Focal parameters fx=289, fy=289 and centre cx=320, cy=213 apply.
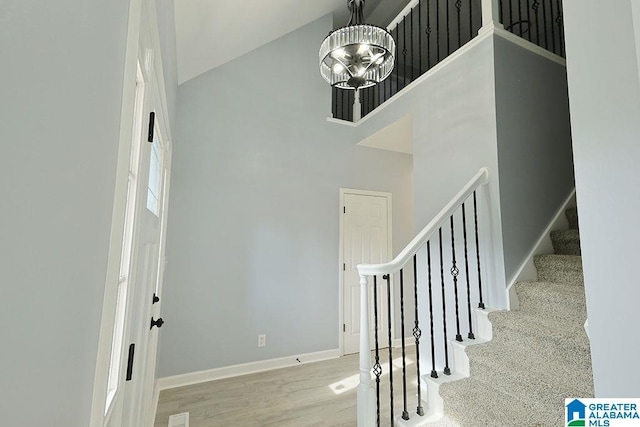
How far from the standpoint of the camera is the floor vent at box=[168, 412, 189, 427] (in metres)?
2.10

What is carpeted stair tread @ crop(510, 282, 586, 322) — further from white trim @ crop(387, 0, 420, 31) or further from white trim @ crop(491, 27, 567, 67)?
white trim @ crop(387, 0, 420, 31)

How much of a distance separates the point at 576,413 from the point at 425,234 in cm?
106

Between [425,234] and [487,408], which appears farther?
[425,234]

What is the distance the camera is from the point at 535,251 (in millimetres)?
2193

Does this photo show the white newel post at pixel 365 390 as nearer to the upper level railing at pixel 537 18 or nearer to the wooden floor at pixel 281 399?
the wooden floor at pixel 281 399

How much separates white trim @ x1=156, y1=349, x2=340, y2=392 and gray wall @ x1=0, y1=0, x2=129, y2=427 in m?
2.56

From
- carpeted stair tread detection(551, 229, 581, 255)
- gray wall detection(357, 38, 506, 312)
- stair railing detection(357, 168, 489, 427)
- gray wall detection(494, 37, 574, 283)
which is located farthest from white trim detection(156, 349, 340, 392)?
carpeted stair tread detection(551, 229, 581, 255)

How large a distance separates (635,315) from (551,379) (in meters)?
0.82

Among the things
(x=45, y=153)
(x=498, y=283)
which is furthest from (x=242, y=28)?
(x=498, y=283)

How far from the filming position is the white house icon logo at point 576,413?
45.4 inches

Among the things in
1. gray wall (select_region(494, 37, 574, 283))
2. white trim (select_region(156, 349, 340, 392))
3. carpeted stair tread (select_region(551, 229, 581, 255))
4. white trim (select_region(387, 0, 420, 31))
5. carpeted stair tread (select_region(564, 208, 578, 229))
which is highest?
white trim (select_region(387, 0, 420, 31))

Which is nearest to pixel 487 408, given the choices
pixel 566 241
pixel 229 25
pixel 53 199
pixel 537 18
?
pixel 566 241

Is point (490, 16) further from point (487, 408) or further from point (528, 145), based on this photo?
point (487, 408)

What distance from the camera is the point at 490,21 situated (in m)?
2.20
